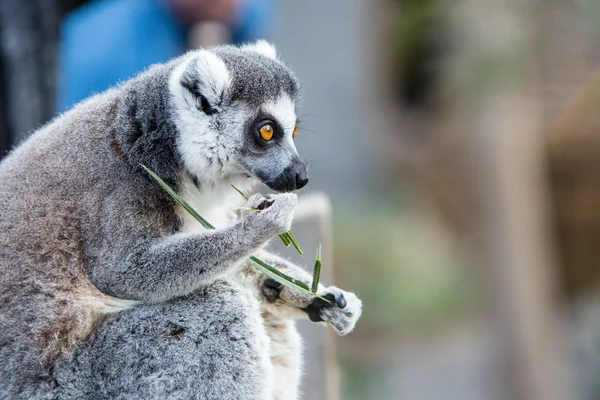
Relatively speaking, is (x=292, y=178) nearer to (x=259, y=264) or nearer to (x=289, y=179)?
(x=289, y=179)

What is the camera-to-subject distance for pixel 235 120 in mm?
3305

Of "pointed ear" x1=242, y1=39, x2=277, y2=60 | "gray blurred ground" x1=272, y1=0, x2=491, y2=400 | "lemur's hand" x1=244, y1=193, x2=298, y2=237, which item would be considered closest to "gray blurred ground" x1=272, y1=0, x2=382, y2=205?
"gray blurred ground" x1=272, y1=0, x2=491, y2=400

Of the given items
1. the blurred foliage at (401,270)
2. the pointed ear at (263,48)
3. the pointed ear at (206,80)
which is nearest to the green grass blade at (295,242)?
the pointed ear at (206,80)

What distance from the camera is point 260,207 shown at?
Answer: 10.2ft

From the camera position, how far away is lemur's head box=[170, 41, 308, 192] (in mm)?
3213

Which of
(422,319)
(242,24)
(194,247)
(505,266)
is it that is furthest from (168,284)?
(422,319)

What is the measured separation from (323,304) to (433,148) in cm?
666

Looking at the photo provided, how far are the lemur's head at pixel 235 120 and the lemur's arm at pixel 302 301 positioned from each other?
47 centimetres

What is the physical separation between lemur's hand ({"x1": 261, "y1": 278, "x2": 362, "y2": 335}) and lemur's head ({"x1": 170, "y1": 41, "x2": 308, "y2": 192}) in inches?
20.8

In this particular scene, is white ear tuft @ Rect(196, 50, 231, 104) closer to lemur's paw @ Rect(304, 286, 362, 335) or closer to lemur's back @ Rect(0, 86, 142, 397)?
lemur's back @ Rect(0, 86, 142, 397)

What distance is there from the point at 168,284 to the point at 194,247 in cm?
17

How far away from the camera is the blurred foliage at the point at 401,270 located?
10211 mm

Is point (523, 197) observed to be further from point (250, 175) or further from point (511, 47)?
point (250, 175)

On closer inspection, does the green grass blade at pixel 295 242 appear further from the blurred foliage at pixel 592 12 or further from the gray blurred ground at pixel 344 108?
the blurred foliage at pixel 592 12
